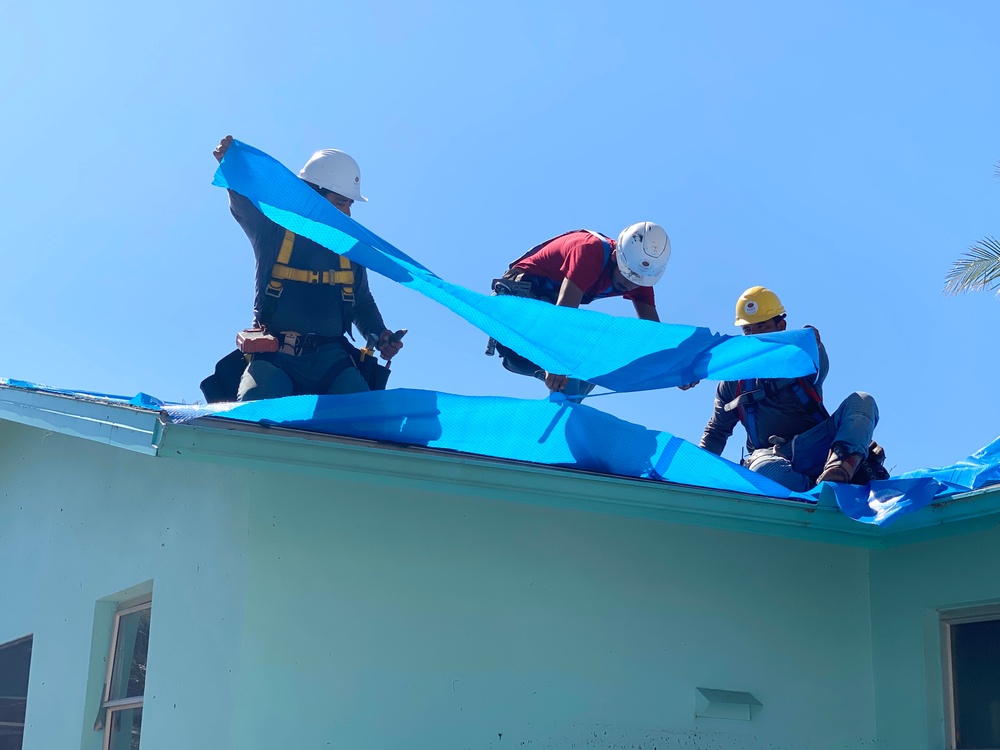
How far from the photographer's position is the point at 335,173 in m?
6.57

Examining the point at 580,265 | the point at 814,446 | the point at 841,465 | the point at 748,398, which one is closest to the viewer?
the point at 841,465

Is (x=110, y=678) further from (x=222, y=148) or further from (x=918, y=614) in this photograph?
(x=918, y=614)

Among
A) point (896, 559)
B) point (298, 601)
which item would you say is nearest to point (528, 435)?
point (298, 601)

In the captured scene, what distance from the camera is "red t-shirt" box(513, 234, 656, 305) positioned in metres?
6.44

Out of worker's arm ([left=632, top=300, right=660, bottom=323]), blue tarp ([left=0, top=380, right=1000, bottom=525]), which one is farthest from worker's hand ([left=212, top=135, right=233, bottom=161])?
worker's arm ([left=632, top=300, right=660, bottom=323])

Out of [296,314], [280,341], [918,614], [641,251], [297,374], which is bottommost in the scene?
[918,614]

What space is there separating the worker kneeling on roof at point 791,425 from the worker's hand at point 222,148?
304 cm

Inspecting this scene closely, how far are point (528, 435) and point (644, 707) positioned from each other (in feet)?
4.74

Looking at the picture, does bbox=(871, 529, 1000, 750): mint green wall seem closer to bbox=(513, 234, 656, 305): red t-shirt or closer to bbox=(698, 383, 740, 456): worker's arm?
bbox=(698, 383, 740, 456): worker's arm

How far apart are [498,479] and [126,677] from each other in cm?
246

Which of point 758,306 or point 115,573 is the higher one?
point 758,306

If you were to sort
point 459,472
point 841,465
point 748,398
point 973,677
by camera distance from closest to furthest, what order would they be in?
point 459,472 → point 973,677 → point 841,465 → point 748,398

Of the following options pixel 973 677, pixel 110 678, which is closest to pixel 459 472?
pixel 110 678

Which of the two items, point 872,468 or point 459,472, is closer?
point 459,472
